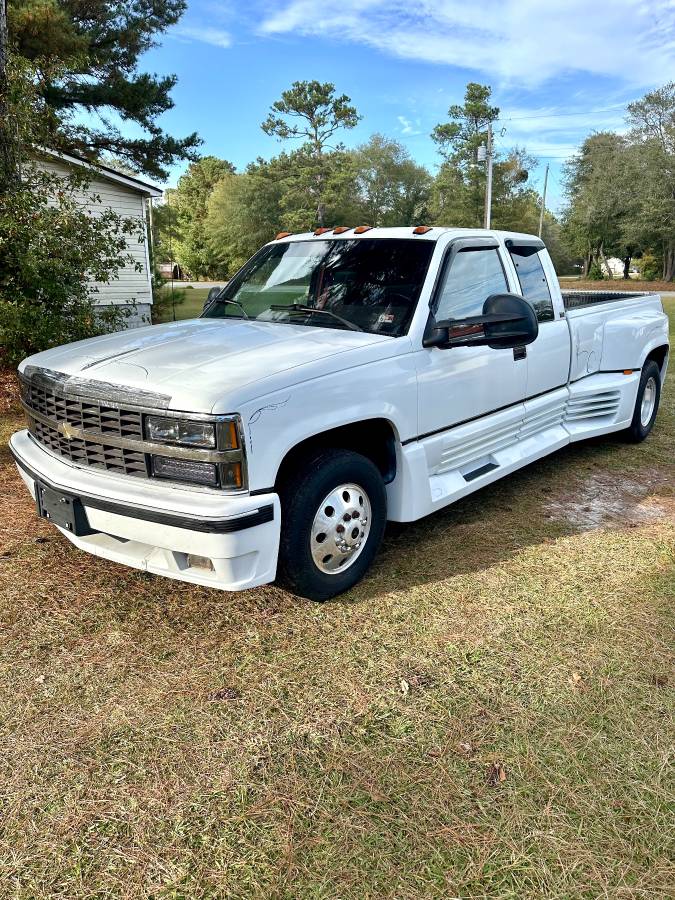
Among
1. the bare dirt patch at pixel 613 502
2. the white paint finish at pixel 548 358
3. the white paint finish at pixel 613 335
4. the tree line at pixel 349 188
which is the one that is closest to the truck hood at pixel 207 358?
the white paint finish at pixel 548 358

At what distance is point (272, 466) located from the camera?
291 centimetres

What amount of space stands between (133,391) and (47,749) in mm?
1457

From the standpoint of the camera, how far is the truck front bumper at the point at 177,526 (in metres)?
2.79

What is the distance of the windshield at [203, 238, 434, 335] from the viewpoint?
3826 millimetres

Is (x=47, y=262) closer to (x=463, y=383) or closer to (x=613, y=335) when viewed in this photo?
(x=463, y=383)

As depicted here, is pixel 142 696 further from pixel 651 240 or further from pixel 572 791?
pixel 651 240

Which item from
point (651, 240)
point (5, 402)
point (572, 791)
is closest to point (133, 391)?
point (572, 791)

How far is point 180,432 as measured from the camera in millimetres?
2824

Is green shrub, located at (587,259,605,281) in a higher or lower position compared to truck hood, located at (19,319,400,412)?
lower

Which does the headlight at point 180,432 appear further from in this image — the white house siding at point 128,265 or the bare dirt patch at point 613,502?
the white house siding at point 128,265

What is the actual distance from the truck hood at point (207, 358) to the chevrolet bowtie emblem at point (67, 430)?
0.25m

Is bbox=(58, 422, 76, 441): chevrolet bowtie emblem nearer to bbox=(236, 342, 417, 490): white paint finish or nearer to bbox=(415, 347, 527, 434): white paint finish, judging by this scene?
bbox=(236, 342, 417, 490): white paint finish

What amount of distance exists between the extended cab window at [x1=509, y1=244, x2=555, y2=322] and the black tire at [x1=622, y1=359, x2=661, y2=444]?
63.9 inches

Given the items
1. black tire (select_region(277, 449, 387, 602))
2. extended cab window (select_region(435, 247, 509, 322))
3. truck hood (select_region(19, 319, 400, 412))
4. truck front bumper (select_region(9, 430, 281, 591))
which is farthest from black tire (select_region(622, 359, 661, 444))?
truck front bumper (select_region(9, 430, 281, 591))
